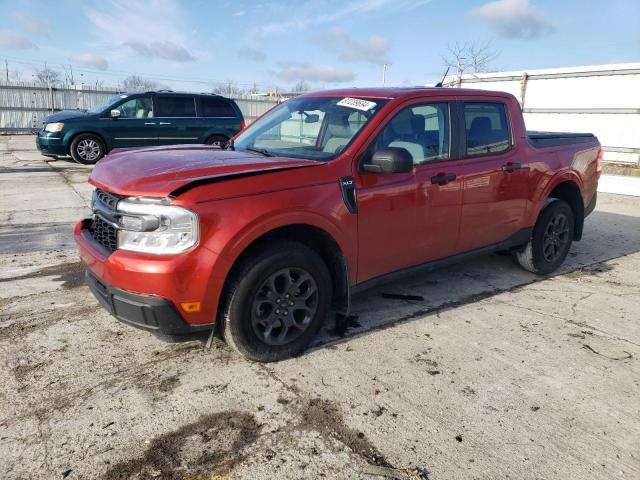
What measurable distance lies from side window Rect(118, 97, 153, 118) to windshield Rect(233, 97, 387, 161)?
909cm

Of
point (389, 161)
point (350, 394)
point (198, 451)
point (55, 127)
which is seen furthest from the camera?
point (55, 127)

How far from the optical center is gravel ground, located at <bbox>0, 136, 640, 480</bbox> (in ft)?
7.72

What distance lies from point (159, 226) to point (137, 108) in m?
10.8

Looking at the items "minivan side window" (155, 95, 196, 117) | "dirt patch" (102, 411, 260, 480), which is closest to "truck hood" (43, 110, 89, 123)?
"minivan side window" (155, 95, 196, 117)

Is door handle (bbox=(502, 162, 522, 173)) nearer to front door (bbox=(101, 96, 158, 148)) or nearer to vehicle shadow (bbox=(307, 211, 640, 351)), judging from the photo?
vehicle shadow (bbox=(307, 211, 640, 351))

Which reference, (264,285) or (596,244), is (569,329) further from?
(596,244)

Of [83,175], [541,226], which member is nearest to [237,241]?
[541,226]

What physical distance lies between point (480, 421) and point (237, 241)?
1.68 metres

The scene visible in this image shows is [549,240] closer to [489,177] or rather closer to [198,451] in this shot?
[489,177]

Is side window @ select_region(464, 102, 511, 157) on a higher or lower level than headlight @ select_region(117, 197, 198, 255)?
higher

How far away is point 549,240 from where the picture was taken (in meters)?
5.13

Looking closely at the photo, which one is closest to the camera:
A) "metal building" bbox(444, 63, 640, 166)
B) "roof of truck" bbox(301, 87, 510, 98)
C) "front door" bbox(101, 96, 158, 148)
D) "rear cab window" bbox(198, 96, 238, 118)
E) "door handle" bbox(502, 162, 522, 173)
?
"roof of truck" bbox(301, 87, 510, 98)

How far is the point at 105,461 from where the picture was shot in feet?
7.59

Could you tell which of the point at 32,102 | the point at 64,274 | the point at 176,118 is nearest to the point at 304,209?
the point at 64,274
